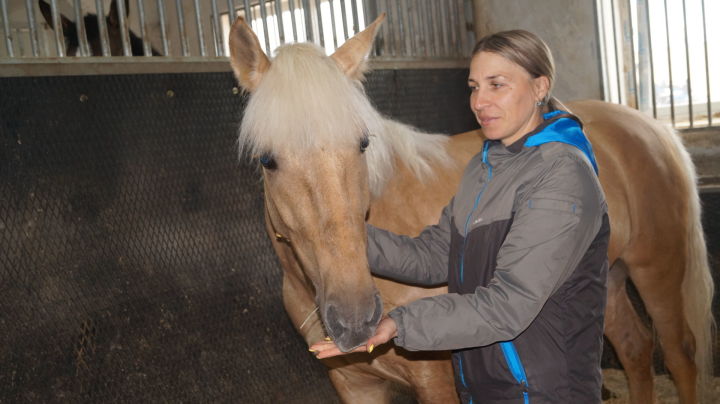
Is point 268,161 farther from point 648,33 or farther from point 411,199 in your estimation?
point 648,33

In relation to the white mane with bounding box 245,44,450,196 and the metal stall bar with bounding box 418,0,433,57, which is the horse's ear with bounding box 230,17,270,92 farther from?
the metal stall bar with bounding box 418,0,433,57

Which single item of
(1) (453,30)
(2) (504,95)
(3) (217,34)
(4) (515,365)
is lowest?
(4) (515,365)

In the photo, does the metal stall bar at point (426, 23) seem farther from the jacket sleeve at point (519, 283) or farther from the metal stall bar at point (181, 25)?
the jacket sleeve at point (519, 283)

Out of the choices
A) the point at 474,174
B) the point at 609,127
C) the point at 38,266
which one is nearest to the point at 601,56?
the point at 609,127

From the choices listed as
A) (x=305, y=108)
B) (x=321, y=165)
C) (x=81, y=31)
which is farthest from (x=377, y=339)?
(x=81, y=31)

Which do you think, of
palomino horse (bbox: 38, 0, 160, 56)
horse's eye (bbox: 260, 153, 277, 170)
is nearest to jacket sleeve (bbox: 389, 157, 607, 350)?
horse's eye (bbox: 260, 153, 277, 170)

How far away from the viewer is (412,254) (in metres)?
1.62

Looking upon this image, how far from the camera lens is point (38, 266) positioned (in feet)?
6.04

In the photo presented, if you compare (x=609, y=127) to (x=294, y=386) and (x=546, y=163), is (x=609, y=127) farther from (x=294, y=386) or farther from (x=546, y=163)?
(x=294, y=386)

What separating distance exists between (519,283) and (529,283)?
0.02 metres

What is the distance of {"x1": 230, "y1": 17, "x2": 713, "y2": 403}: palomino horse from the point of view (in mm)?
1352

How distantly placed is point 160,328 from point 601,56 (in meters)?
2.84

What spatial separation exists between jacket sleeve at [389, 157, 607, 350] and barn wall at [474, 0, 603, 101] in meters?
2.55

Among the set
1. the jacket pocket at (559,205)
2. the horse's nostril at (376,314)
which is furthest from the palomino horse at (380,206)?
the jacket pocket at (559,205)
